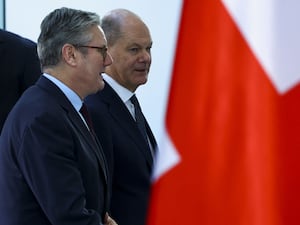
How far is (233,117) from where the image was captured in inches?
47.8

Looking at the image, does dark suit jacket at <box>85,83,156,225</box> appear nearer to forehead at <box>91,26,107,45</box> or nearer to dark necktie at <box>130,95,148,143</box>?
dark necktie at <box>130,95,148,143</box>

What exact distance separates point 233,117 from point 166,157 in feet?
0.38

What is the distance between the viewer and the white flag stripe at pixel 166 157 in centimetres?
122

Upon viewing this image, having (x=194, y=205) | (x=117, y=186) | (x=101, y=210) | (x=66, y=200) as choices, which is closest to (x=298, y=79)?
(x=194, y=205)

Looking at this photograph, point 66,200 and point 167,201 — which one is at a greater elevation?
point 167,201

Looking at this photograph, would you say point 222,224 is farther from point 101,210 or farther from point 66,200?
point 101,210

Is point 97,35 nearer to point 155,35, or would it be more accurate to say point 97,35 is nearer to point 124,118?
point 124,118

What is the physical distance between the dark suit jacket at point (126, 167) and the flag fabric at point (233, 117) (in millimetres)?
1314

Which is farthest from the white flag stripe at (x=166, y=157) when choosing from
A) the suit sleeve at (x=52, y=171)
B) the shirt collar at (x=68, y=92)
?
the shirt collar at (x=68, y=92)

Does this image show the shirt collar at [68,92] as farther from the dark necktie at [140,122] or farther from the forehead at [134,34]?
→ the forehead at [134,34]

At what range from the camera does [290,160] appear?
119 centimetres

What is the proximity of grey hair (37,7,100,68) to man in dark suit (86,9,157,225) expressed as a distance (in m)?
0.34

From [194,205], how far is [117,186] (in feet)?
4.48

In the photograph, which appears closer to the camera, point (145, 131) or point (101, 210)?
point (101, 210)
